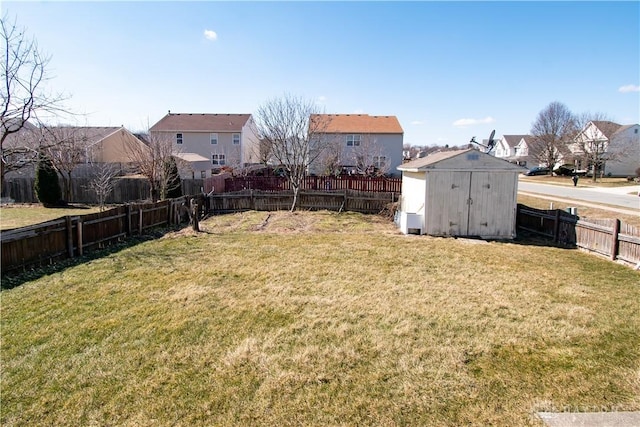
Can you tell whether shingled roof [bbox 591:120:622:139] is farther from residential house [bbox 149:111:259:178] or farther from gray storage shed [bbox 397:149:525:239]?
residential house [bbox 149:111:259:178]

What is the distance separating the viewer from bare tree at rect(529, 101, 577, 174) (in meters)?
43.2

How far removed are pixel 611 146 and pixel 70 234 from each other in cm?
5161

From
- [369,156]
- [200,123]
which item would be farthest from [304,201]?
[200,123]

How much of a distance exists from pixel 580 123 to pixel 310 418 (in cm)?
5434

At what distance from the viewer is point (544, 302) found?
21.4ft

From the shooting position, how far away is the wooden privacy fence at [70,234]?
25.5 ft

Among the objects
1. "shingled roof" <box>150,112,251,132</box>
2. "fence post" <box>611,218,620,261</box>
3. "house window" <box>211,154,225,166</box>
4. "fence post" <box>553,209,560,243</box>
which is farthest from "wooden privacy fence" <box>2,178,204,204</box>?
"fence post" <box>611,218,620,261</box>

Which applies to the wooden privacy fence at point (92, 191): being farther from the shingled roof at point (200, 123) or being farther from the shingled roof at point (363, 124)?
the shingled roof at point (363, 124)

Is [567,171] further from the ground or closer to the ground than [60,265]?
further from the ground

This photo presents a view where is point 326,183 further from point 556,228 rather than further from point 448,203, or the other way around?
point 556,228

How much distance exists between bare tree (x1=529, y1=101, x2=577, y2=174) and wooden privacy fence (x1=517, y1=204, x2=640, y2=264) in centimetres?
3681

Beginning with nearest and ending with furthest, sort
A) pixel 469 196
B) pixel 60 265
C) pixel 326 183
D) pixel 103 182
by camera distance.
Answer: pixel 60 265, pixel 469 196, pixel 103 182, pixel 326 183

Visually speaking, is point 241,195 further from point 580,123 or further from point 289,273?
point 580,123

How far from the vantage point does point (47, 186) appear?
20.7 m
